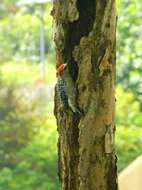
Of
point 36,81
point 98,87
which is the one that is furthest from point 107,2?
point 36,81

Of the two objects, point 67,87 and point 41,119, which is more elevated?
point 41,119

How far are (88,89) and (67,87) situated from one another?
0.05 metres

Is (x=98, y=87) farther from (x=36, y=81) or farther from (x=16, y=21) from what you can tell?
(x=16, y=21)

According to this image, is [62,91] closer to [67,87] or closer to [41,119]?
[67,87]

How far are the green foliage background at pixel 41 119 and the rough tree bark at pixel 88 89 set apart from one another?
2.58 m

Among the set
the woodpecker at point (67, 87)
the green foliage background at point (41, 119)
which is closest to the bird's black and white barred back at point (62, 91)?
the woodpecker at point (67, 87)

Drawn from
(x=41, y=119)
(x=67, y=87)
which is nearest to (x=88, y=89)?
(x=67, y=87)

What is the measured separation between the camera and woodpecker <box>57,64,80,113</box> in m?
1.23

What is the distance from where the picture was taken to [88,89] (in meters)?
1.22

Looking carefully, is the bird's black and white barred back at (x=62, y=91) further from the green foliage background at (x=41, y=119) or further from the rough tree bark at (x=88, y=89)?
the green foliage background at (x=41, y=119)

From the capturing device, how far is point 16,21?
5.39 meters

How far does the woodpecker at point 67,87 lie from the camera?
123cm

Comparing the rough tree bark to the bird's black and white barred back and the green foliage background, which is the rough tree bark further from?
the green foliage background

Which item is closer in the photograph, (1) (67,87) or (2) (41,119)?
→ (1) (67,87)
